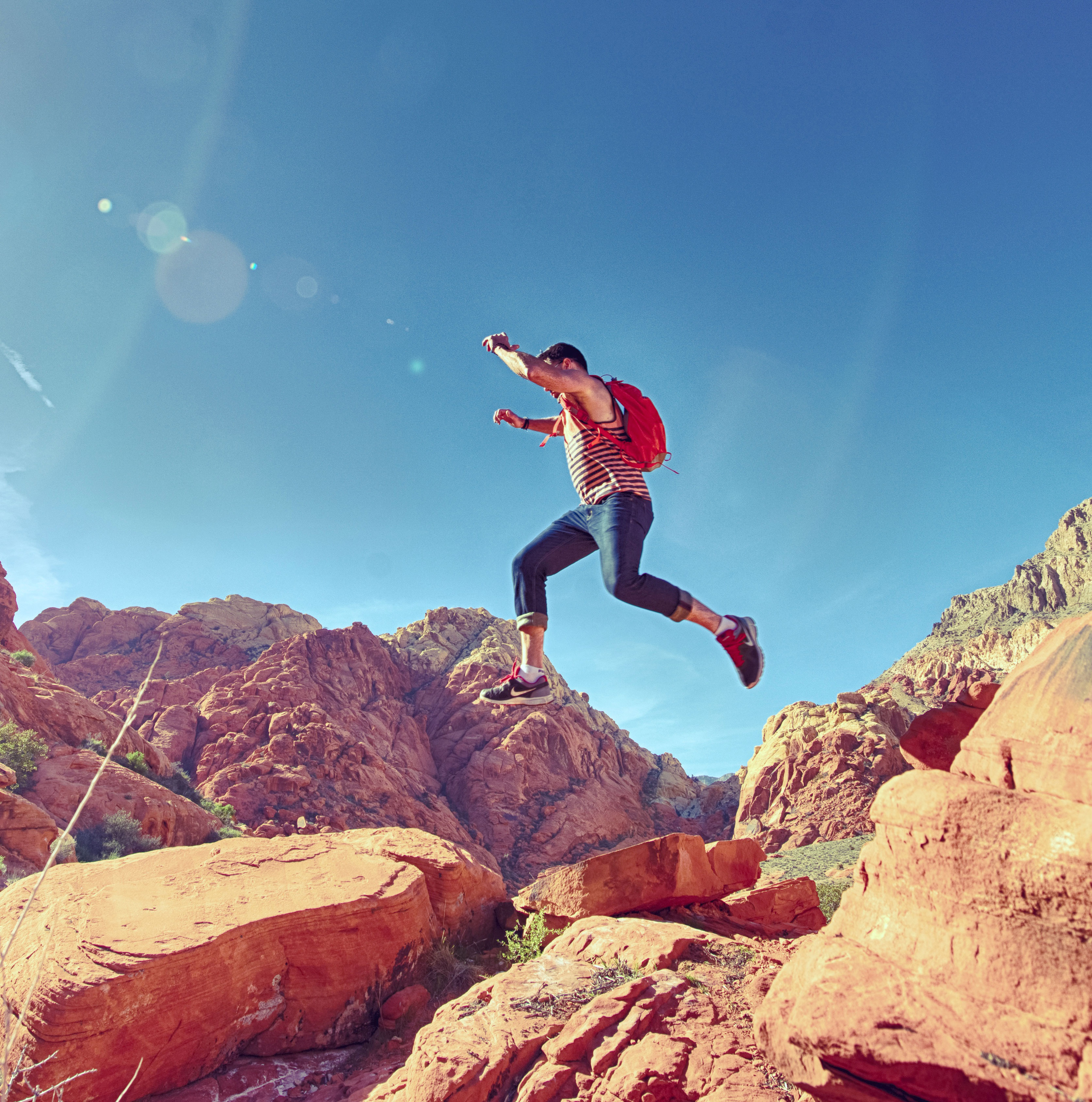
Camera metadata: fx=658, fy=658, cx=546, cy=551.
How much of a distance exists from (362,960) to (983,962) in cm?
745

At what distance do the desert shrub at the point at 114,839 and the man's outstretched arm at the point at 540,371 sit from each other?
1721 cm

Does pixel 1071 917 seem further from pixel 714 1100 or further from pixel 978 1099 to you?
pixel 714 1100

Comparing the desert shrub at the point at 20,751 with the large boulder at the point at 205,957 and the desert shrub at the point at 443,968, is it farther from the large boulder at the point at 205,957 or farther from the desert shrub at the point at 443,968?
the desert shrub at the point at 443,968

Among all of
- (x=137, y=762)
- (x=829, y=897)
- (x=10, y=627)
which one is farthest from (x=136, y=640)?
(x=829, y=897)

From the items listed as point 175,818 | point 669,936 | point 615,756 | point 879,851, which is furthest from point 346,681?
point 879,851

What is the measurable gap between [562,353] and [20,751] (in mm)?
22367

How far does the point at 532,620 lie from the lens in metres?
4.80

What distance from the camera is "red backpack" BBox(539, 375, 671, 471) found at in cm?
470

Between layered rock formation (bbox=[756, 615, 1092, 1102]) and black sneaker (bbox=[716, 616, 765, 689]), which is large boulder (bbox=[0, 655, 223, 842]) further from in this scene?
layered rock formation (bbox=[756, 615, 1092, 1102])

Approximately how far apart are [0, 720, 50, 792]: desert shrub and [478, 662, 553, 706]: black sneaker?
749 inches

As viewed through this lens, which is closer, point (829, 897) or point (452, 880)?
point (452, 880)

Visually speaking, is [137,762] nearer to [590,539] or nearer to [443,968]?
[443,968]

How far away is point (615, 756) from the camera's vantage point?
5438 cm

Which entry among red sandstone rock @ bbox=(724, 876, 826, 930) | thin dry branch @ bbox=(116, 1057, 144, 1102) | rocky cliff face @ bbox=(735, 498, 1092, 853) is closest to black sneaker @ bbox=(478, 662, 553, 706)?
thin dry branch @ bbox=(116, 1057, 144, 1102)
